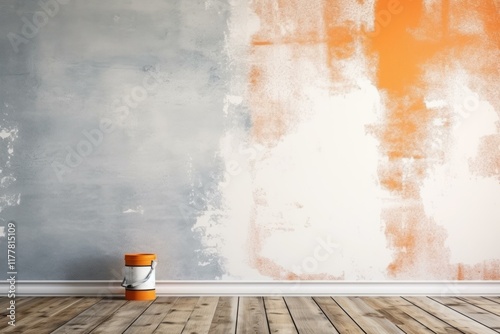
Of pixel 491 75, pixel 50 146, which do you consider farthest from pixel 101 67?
pixel 491 75

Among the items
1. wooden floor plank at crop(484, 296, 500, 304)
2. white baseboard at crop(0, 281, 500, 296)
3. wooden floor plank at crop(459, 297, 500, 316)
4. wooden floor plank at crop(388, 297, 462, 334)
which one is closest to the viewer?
wooden floor plank at crop(388, 297, 462, 334)

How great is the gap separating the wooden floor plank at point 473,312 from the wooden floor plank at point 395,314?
0.27 m

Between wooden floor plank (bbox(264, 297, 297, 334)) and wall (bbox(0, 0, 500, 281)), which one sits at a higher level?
wall (bbox(0, 0, 500, 281))

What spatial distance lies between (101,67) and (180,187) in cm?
87

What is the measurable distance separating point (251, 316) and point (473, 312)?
1103 millimetres

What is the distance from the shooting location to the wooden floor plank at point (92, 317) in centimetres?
249

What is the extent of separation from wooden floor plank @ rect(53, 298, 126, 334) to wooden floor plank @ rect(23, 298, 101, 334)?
3 centimetres

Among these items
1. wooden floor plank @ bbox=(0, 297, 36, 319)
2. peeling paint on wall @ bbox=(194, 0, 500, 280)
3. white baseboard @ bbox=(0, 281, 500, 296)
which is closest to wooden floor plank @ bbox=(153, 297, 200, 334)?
white baseboard @ bbox=(0, 281, 500, 296)

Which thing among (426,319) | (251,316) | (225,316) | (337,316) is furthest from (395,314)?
(225,316)

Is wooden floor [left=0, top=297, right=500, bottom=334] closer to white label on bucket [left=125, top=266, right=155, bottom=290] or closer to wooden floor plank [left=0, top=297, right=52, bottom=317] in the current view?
wooden floor plank [left=0, top=297, right=52, bottom=317]

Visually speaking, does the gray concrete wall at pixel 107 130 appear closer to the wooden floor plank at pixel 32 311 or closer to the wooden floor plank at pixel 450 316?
the wooden floor plank at pixel 32 311

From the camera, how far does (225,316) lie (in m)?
2.80

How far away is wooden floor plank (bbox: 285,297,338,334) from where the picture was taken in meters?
2.50

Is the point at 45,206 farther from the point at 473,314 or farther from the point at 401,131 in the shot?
the point at 473,314
